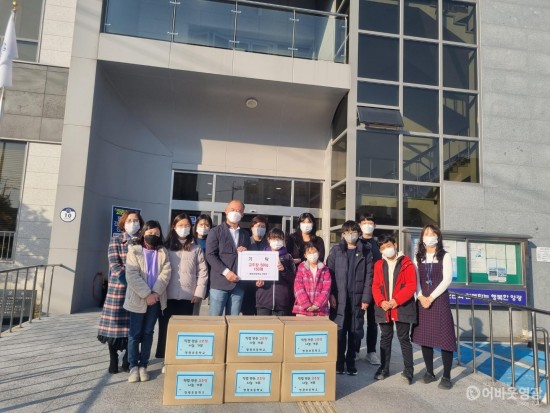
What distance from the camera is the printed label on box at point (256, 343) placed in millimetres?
3365

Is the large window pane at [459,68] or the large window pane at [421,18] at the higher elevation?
the large window pane at [421,18]

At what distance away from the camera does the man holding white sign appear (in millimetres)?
4219

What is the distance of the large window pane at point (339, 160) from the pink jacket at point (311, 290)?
17.4ft

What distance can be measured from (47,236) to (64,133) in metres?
2.38

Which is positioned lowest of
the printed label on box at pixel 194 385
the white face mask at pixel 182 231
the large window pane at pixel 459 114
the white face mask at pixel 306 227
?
the printed label on box at pixel 194 385

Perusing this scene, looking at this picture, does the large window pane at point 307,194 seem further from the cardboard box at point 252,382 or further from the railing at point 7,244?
the cardboard box at point 252,382

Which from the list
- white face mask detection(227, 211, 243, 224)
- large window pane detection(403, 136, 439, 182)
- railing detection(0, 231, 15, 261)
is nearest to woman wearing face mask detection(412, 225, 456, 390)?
white face mask detection(227, 211, 243, 224)

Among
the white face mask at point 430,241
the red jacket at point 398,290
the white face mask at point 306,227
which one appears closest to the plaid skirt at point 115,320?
the white face mask at point 306,227

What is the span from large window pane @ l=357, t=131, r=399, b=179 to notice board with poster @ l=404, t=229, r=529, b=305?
1.55 m

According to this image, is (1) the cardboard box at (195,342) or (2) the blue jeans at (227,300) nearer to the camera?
(1) the cardboard box at (195,342)

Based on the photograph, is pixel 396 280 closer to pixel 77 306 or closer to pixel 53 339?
pixel 53 339

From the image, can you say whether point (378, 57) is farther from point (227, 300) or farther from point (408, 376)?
point (408, 376)

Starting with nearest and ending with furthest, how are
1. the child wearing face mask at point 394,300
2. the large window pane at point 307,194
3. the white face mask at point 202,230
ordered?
the child wearing face mask at point 394,300
the white face mask at point 202,230
the large window pane at point 307,194

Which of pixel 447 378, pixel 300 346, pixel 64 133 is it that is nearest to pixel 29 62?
pixel 64 133
